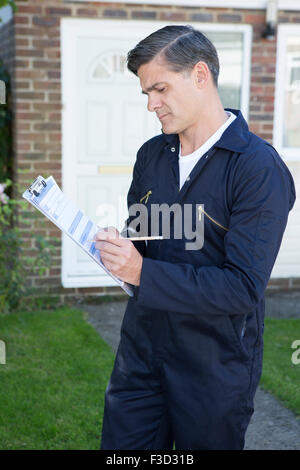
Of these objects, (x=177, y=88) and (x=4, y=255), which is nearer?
(x=177, y=88)

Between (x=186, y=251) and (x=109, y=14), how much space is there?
4556 millimetres

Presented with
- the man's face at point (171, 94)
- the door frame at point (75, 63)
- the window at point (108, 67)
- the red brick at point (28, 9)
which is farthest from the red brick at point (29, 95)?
the man's face at point (171, 94)

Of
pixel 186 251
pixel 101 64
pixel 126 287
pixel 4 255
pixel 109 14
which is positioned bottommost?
pixel 4 255

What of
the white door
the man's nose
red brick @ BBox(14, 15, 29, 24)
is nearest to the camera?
the man's nose

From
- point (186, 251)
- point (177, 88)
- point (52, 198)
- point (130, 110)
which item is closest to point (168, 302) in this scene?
point (186, 251)

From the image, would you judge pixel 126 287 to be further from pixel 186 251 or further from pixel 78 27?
pixel 78 27

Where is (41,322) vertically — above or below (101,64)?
below

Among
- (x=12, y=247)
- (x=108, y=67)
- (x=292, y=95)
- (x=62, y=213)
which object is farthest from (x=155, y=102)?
(x=292, y=95)

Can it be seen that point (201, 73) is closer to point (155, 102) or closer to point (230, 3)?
point (155, 102)

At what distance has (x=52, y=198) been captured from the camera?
1.97 meters

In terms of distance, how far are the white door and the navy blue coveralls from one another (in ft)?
12.9

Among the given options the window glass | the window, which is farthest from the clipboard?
the window glass

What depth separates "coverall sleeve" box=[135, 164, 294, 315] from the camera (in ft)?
6.06

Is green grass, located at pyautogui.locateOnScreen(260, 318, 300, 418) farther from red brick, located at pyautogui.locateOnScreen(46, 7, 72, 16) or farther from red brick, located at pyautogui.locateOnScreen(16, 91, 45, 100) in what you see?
red brick, located at pyautogui.locateOnScreen(46, 7, 72, 16)
